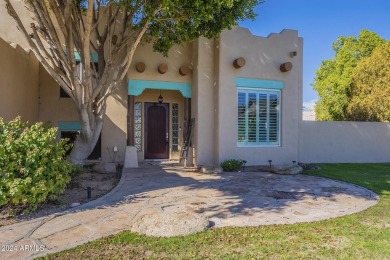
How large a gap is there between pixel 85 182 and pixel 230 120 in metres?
5.87

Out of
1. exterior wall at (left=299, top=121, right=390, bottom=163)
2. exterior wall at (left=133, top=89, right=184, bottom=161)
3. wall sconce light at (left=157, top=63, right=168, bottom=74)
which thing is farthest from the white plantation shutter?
wall sconce light at (left=157, top=63, right=168, bottom=74)

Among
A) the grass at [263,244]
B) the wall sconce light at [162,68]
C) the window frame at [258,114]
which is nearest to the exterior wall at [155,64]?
the wall sconce light at [162,68]

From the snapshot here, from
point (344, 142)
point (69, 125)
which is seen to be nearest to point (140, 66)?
point (69, 125)

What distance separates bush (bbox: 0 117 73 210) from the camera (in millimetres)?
4953

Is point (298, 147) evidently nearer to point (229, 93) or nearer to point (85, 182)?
point (229, 93)

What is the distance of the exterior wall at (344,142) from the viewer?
14.1m

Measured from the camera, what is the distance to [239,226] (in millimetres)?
4863

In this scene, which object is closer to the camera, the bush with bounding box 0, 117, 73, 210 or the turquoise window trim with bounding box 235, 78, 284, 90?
the bush with bounding box 0, 117, 73, 210

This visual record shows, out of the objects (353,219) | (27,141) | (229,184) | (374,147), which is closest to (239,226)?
(353,219)

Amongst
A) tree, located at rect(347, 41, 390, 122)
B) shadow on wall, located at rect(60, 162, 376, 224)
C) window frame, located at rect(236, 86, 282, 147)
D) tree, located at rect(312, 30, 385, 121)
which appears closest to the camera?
shadow on wall, located at rect(60, 162, 376, 224)

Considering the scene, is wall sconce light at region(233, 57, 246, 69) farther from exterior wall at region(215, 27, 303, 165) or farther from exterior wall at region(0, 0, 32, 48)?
exterior wall at region(0, 0, 32, 48)

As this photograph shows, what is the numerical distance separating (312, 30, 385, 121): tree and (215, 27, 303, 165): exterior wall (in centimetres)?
1100

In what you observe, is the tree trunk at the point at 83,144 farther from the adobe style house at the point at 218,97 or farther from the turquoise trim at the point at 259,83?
the turquoise trim at the point at 259,83

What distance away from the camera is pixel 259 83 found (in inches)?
474
